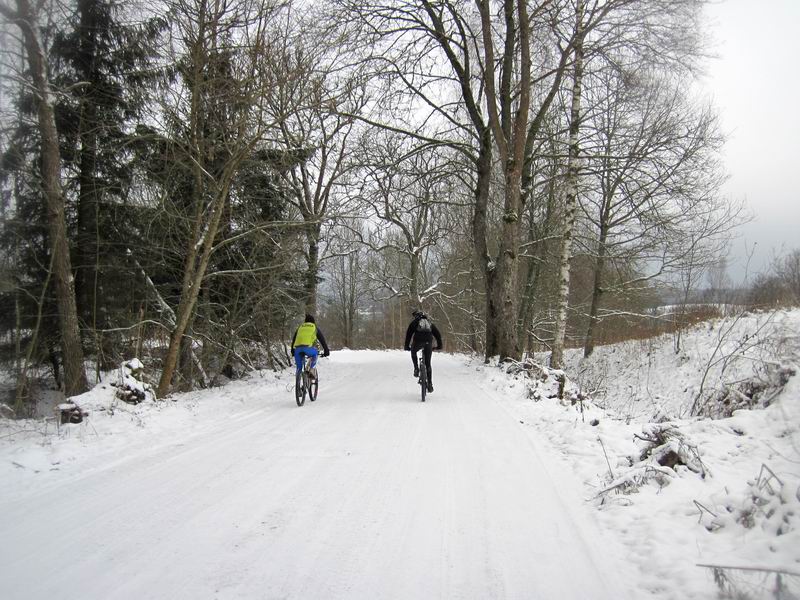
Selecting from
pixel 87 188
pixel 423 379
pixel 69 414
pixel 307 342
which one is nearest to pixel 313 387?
pixel 307 342

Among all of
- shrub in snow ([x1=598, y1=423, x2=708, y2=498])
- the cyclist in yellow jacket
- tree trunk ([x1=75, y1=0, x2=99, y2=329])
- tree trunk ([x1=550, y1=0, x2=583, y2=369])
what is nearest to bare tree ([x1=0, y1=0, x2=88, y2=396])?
tree trunk ([x1=75, y1=0, x2=99, y2=329])

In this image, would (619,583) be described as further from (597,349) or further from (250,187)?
(597,349)

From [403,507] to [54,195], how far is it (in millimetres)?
9885

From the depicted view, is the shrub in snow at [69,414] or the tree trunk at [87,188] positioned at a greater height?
the tree trunk at [87,188]

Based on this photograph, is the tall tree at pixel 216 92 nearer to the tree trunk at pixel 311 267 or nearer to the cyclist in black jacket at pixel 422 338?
the tree trunk at pixel 311 267

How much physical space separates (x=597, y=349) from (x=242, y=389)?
1453 cm

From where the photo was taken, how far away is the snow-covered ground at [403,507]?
8.23ft

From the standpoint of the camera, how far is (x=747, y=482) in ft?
9.91

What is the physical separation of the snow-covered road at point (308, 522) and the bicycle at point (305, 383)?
86.2 inches

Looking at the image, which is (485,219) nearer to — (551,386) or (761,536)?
(551,386)

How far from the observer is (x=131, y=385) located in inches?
272

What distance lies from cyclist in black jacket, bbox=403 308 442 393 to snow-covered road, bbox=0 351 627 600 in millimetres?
2809

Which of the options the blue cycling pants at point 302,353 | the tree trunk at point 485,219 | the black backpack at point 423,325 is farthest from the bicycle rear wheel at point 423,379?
the tree trunk at point 485,219

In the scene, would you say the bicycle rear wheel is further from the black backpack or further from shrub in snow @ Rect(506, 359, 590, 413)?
shrub in snow @ Rect(506, 359, 590, 413)
